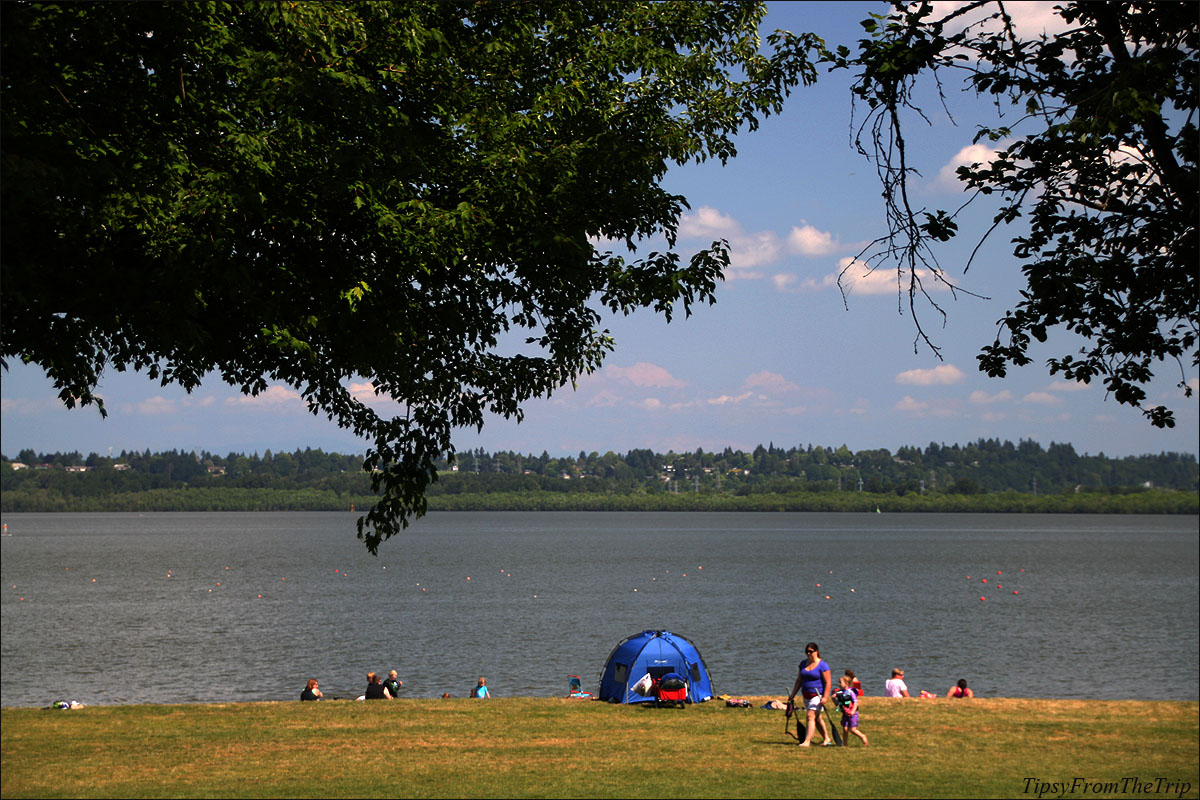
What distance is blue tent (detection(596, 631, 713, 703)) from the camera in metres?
24.8

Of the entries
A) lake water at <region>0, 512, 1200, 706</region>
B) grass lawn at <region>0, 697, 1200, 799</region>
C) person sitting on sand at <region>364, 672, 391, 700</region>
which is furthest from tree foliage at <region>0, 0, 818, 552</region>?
lake water at <region>0, 512, 1200, 706</region>

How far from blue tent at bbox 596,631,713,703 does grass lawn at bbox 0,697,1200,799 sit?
3.52 metres

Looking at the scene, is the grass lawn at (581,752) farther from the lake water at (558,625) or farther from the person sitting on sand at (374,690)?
the lake water at (558,625)

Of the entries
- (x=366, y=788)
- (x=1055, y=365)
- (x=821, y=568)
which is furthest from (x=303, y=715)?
(x=821, y=568)

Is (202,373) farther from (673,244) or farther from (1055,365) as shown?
(1055,365)

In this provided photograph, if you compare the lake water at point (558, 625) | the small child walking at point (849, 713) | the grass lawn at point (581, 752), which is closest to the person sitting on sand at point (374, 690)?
the grass lawn at point (581, 752)

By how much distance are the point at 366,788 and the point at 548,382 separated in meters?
5.86

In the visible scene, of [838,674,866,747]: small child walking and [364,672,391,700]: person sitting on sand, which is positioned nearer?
[838,674,866,747]: small child walking

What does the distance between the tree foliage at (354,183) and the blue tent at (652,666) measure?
13.3 meters

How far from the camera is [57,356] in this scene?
9.98 meters

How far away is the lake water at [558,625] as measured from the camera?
47419 millimetres

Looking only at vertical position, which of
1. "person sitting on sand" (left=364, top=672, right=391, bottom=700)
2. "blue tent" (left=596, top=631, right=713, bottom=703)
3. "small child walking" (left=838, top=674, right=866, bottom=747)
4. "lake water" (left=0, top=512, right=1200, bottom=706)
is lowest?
"lake water" (left=0, top=512, right=1200, bottom=706)

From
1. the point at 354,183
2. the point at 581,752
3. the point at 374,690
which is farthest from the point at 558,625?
the point at 354,183

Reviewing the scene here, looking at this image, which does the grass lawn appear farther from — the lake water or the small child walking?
the lake water
